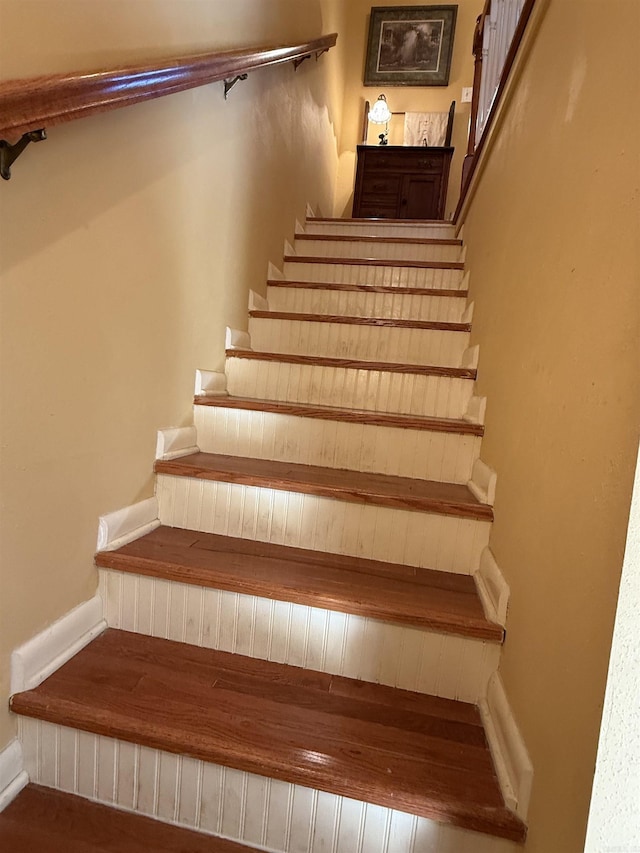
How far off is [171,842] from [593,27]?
1564mm

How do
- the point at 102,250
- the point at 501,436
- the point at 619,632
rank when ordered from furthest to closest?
1. the point at 501,436
2. the point at 102,250
3. the point at 619,632

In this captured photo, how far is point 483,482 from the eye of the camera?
1.32 meters

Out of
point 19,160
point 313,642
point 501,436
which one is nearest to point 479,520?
point 501,436

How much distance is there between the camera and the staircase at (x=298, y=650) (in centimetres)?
84

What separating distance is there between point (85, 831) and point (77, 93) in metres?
1.28

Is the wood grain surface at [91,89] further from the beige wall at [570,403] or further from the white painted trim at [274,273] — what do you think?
the white painted trim at [274,273]

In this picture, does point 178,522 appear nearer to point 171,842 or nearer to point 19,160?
point 171,842

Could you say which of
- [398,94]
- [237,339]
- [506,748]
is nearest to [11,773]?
[506,748]

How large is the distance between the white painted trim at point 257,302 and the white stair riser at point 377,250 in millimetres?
649

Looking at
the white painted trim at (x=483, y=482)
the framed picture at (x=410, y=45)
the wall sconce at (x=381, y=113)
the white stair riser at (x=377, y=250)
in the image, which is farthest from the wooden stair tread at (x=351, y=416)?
the framed picture at (x=410, y=45)

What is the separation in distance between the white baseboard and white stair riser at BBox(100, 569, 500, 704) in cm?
39

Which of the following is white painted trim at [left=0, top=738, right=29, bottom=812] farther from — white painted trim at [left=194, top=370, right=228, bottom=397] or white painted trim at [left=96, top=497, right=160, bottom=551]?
white painted trim at [left=194, top=370, right=228, bottom=397]

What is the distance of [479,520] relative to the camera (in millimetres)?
1224

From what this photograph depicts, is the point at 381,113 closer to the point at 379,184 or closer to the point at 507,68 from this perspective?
the point at 379,184
